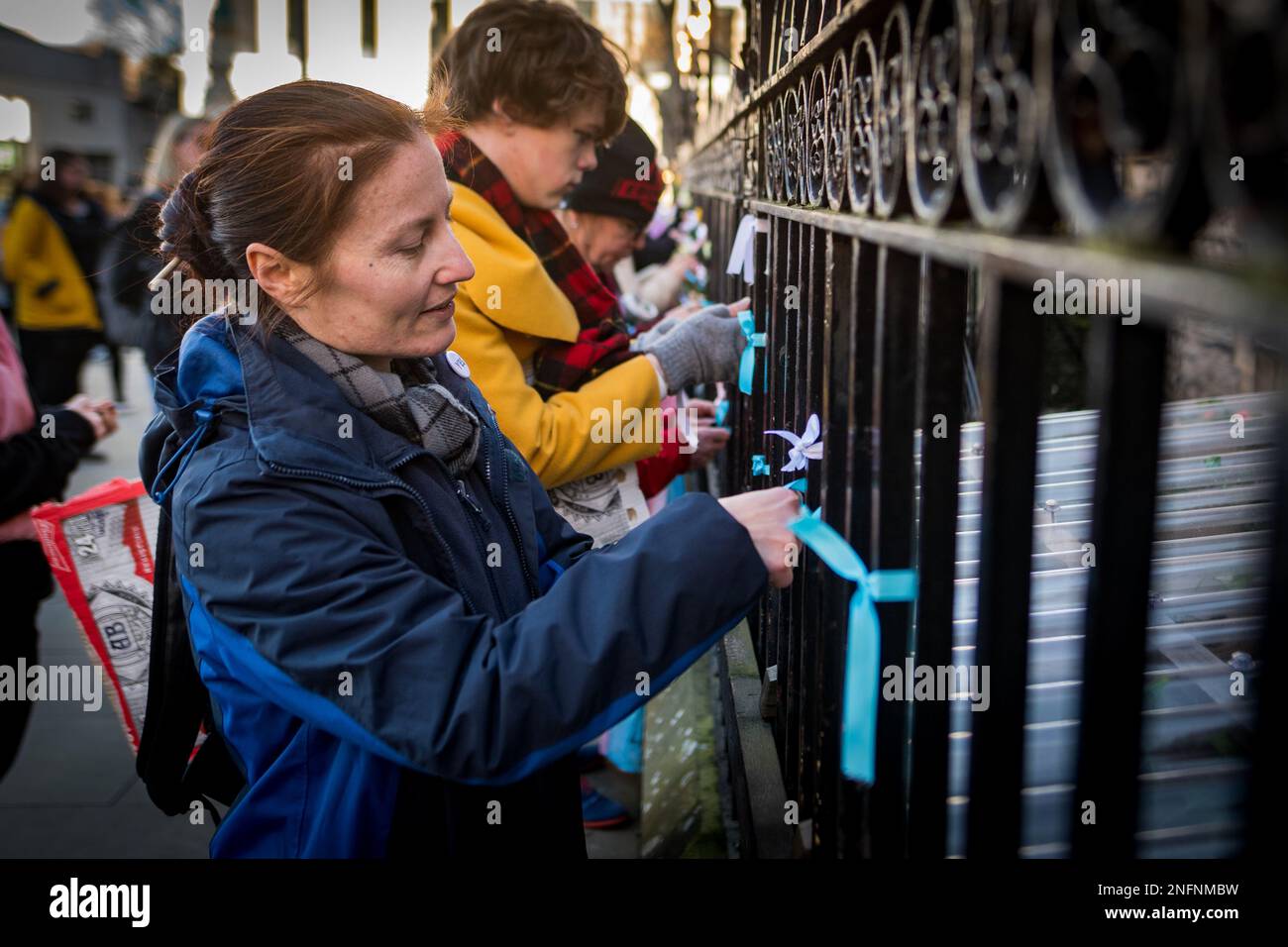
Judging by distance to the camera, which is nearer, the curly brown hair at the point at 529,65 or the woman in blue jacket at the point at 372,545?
the woman in blue jacket at the point at 372,545

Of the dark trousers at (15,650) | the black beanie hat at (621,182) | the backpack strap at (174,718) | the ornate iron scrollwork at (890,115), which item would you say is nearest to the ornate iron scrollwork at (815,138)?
the ornate iron scrollwork at (890,115)

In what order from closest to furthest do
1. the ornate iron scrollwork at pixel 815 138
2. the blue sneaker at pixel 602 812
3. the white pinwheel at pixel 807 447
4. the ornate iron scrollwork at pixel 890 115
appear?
1. the ornate iron scrollwork at pixel 890 115
2. the ornate iron scrollwork at pixel 815 138
3. the white pinwheel at pixel 807 447
4. the blue sneaker at pixel 602 812

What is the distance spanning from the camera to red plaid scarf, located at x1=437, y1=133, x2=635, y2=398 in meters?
2.64

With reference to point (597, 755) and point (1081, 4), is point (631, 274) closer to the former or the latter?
point (597, 755)

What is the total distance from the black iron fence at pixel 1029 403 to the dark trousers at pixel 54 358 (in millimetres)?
7883

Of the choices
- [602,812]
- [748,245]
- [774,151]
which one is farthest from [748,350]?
[602,812]

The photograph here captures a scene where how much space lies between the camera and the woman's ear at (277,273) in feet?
5.64

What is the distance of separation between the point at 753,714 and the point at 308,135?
60.0 inches

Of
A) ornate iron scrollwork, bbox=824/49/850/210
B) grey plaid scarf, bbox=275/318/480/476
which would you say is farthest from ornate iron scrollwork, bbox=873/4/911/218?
grey plaid scarf, bbox=275/318/480/476

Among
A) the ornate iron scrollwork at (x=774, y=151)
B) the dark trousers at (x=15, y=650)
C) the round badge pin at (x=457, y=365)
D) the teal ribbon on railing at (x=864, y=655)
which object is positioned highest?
the ornate iron scrollwork at (x=774, y=151)

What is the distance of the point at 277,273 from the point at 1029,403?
1.17 metres

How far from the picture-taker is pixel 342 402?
5.41 ft

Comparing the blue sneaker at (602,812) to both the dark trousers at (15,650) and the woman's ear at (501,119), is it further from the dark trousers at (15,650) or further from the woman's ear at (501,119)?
the woman's ear at (501,119)

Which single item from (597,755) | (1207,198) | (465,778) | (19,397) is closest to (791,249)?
(465,778)
